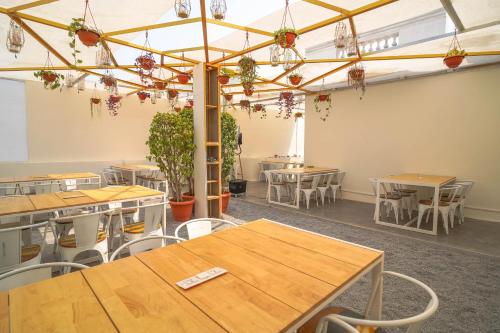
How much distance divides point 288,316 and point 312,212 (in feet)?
16.1

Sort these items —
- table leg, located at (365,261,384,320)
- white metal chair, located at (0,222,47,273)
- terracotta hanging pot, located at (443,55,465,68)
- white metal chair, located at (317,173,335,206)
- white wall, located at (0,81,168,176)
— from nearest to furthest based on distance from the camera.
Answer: table leg, located at (365,261,384,320), white metal chair, located at (0,222,47,273), terracotta hanging pot, located at (443,55,465,68), white metal chair, located at (317,173,335,206), white wall, located at (0,81,168,176)

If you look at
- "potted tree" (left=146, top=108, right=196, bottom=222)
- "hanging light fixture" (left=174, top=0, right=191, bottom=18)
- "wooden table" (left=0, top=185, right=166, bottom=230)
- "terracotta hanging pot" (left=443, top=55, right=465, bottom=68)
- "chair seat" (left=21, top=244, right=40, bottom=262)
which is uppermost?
"hanging light fixture" (left=174, top=0, right=191, bottom=18)

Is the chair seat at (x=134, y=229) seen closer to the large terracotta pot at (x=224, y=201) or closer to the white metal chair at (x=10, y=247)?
the white metal chair at (x=10, y=247)

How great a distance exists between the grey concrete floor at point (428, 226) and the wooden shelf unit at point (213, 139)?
1658 millimetres

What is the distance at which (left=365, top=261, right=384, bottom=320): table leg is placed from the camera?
158 cm

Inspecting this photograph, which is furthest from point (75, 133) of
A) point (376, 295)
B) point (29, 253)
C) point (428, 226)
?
point (428, 226)

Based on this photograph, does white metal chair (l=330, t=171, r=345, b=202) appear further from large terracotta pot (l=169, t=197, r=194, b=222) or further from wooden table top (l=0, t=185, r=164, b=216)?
wooden table top (l=0, t=185, r=164, b=216)

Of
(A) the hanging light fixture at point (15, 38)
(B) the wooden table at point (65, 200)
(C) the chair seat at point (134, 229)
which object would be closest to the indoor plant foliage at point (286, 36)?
(B) the wooden table at point (65, 200)

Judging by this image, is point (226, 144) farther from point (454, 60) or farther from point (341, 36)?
point (454, 60)

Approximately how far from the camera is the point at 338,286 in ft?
4.01

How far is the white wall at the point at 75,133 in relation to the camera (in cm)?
699

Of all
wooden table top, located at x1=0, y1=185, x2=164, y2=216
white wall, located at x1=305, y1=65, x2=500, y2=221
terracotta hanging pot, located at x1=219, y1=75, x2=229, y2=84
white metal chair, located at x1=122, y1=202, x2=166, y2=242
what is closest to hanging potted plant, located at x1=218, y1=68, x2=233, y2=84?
terracotta hanging pot, located at x1=219, y1=75, x2=229, y2=84

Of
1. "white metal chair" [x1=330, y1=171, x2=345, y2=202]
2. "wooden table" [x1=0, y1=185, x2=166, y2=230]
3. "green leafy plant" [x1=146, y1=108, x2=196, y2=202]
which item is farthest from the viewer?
"white metal chair" [x1=330, y1=171, x2=345, y2=202]

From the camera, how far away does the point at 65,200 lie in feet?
10.5
